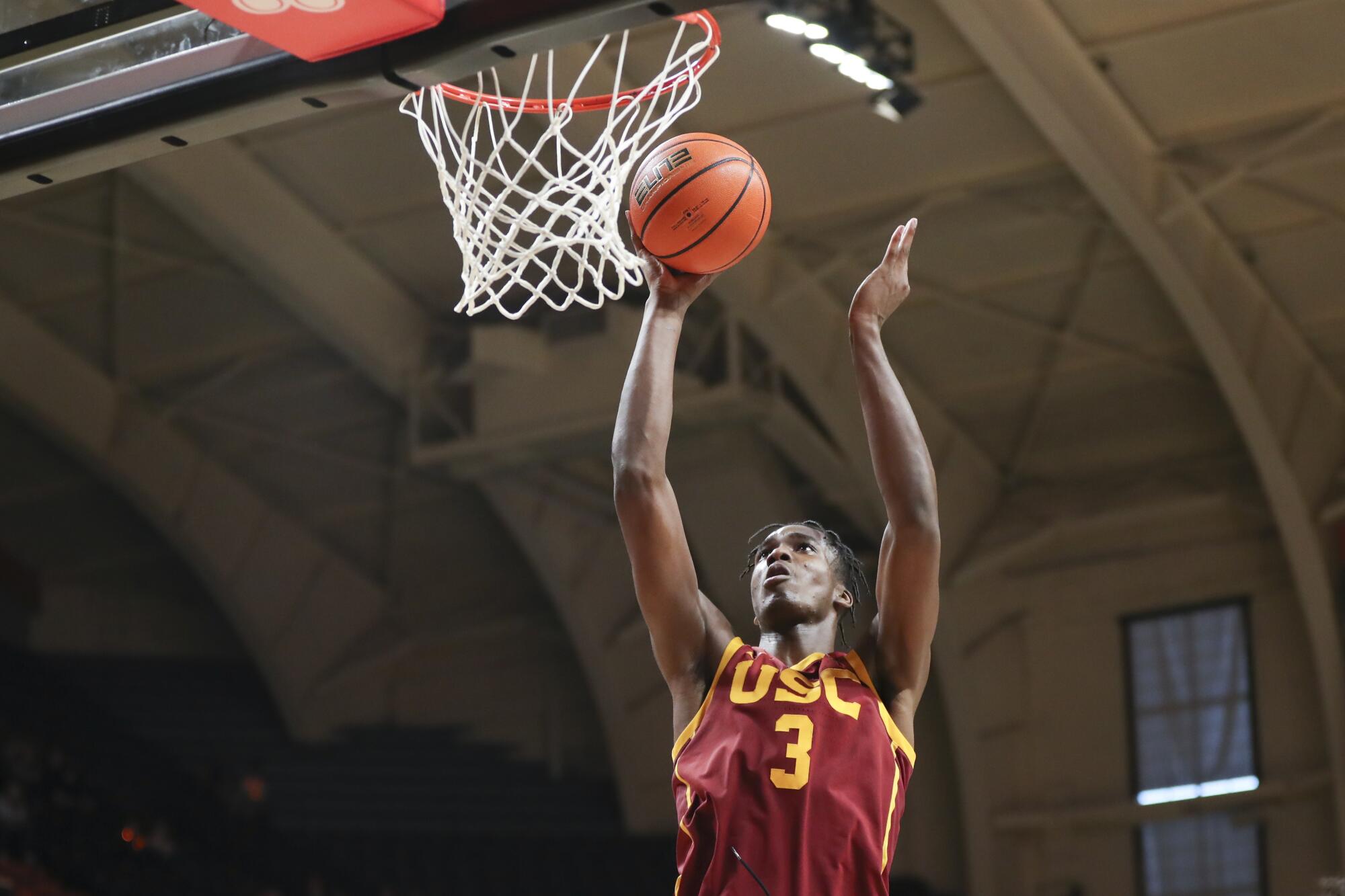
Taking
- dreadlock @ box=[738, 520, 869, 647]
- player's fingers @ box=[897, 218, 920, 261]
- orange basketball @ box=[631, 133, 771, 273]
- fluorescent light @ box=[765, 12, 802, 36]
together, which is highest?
fluorescent light @ box=[765, 12, 802, 36]

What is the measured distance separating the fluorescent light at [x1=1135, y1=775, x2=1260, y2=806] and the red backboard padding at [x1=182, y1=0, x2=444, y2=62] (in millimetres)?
11551

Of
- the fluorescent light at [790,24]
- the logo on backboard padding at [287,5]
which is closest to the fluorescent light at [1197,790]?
the fluorescent light at [790,24]

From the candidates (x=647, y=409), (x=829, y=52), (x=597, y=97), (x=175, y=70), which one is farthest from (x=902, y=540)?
(x=829, y=52)

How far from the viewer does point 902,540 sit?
3182 mm

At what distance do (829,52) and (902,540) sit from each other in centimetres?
634

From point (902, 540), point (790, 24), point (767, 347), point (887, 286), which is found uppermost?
point (790, 24)

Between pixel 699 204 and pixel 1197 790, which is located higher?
pixel 699 204

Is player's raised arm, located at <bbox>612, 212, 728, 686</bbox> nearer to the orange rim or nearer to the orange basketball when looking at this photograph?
the orange basketball

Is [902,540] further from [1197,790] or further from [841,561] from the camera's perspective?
[1197,790]

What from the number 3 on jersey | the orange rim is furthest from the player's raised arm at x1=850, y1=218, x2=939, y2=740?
the orange rim

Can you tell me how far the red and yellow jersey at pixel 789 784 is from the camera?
2973mm

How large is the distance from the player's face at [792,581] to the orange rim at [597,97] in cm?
183

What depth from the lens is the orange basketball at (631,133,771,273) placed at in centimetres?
376

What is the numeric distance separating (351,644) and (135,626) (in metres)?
3.42
